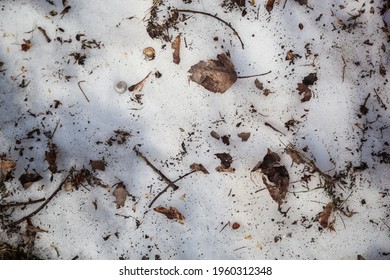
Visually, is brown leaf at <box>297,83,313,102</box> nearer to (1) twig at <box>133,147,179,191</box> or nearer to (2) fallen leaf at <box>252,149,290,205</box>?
(2) fallen leaf at <box>252,149,290,205</box>

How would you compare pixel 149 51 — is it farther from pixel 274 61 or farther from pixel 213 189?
pixel 213 189

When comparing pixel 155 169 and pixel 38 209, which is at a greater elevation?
pixel 155 169

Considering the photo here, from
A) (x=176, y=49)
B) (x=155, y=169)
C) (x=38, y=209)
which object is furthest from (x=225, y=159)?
(x=38, y=209)

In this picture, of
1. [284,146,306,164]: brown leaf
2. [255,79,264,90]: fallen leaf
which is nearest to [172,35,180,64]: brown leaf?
[255,79,264,90]: fallen leaf

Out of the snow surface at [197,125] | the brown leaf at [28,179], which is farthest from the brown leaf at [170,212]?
the brown leaf at [28,179]

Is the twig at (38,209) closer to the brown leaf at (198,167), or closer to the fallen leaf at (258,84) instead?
the brown leaf at (198,167)

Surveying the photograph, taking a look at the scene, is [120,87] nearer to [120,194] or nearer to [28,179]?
[120,194]
